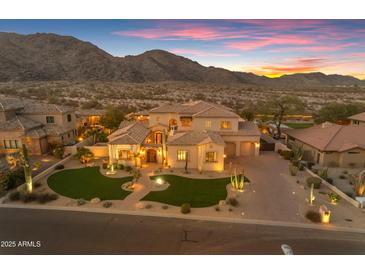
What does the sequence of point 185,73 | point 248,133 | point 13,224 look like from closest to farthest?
point 13,224
point 248,133
point 185,73

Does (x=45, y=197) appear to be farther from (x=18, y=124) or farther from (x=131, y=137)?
(x=18, y=124)

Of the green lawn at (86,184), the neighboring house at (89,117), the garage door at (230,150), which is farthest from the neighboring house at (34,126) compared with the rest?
the garage door at (230,150)

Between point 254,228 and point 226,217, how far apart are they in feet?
6.26

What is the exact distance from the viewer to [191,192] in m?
18.8

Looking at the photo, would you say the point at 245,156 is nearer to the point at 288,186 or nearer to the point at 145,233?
the point at 288,186

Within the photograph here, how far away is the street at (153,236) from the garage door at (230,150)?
601 inches

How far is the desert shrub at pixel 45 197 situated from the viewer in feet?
56.1

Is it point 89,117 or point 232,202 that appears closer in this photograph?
point 232,202

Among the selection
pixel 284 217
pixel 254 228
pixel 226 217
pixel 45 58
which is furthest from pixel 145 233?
pixel 45 58

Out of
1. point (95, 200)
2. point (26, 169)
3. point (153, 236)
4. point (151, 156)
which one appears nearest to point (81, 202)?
point (95, 200)

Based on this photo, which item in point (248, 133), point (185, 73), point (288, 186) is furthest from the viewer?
point (185, 73)

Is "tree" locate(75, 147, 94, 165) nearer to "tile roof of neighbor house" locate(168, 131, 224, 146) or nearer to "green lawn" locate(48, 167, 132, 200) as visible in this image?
"green lawn" locate(48, 167, 132, 200)

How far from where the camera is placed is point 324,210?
14930 millimetres

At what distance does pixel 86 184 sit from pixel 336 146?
2678cm
